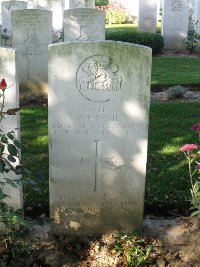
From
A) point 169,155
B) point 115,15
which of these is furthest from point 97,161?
point 115,15

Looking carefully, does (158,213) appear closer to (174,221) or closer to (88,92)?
(174,221)

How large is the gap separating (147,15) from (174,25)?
187 centimetres

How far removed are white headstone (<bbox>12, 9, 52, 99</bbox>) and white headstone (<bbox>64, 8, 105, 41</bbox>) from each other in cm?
77

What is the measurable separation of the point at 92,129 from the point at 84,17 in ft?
18.3

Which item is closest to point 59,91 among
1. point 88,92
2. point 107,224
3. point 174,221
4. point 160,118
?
point 88,92

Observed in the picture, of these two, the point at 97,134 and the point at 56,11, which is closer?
the point at 97,134

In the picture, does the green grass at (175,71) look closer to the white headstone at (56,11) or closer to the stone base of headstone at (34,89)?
the stone base of headstone at (34,89)

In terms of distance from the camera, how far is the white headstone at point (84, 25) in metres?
8.91

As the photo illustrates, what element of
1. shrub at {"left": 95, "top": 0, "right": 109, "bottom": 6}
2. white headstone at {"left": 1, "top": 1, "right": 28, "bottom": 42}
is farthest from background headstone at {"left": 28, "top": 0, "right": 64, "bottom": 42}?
shrub at {"left": 95, "top": 0, "right": 109, "bottom": 6}

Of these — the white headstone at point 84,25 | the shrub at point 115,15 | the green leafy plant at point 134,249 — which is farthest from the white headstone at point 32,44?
the shrub at point 115,15

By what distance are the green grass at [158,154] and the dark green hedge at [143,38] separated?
6.26 m

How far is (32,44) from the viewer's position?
833 cm

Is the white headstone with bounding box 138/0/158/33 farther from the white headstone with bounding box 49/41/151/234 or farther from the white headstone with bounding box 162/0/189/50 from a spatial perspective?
the white headstone with bounding box 49/41/151/234

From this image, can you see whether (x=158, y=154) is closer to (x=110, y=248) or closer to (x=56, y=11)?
(x=110, y=248)
